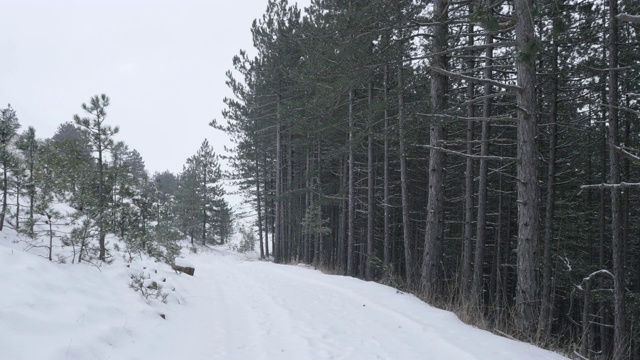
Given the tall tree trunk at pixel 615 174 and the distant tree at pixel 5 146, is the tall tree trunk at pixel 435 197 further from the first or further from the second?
the distant tree at pixel 5 146

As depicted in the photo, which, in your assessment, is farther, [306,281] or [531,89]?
[306,281]

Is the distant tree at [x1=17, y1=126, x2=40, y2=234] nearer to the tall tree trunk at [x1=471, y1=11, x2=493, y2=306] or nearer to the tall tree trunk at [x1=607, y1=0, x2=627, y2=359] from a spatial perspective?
the tall tree trunk at [x1=471, y1=11, x2=493, y2=306]

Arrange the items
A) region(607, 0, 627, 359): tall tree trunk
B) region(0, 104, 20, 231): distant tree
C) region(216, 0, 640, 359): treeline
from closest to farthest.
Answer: region(216, 0, 640, 359): treeline
region(0, 104, 20, 231): distant tree
region(607, 0, 627, 359): tall tree trunk

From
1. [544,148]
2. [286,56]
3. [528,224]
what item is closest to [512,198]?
[544,148]

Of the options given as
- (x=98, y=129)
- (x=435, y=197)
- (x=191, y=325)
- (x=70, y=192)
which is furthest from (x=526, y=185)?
(x=70, y=192)

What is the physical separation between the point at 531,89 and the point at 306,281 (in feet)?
24.5

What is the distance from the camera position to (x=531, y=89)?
532 centimetres

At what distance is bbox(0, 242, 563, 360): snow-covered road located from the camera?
318 centimetres

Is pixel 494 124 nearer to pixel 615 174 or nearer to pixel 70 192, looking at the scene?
pixel 615 174

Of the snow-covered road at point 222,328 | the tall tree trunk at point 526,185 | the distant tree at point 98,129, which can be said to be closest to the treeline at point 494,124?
the tall tree trunk at point 526,185

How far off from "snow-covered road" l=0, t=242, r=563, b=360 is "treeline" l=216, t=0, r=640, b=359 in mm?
1345

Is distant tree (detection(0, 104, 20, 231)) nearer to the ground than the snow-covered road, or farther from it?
farther from it

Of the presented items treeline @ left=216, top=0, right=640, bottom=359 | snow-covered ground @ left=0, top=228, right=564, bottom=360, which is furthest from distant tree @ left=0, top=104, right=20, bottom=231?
treeline @ left=216, top=0, right=640, bottom=359

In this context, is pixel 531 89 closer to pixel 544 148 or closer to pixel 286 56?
pixel 544 148
